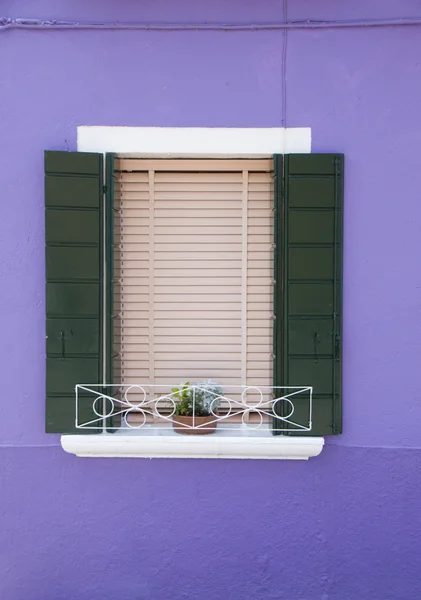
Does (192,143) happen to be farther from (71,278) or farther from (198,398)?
(198,398)

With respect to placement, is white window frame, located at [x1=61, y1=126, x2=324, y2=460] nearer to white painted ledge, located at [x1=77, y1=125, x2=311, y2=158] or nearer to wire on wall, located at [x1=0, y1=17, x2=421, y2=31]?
white painted ledge, located at [x1=77, y1=125, x2=311, y2=158]

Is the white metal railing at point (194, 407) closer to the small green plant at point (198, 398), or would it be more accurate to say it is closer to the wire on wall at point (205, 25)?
the small green plant at point (198, 398)

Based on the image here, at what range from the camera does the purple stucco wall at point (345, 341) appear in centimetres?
357

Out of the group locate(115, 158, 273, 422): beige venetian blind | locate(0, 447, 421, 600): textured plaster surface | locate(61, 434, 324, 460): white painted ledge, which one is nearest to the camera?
locate(61, 434, 324, 460): white painted ledge

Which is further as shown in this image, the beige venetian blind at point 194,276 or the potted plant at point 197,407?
the beige venetian blind at point 194,276

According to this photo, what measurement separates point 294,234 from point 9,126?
5.86 feet

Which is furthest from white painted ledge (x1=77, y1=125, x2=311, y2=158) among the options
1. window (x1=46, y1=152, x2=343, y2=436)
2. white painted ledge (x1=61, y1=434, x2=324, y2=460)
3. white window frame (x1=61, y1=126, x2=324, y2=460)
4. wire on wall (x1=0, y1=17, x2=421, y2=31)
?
white painted ledge (x1=61, y1=434, x2=324, y2=460)

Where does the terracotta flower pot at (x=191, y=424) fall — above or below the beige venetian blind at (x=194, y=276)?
below

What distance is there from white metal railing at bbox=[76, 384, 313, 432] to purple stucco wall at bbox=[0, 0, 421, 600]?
9.6 inches

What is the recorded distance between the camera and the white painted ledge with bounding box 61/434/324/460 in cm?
351

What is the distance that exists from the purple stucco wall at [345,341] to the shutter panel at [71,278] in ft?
0.42

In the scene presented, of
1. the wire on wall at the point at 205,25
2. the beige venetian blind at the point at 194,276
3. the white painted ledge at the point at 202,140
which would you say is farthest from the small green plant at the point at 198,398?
the wire on wall at the point at 205,25

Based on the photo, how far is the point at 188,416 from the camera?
11.8 feet

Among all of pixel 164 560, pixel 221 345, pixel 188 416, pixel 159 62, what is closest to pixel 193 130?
pixel 159 62
